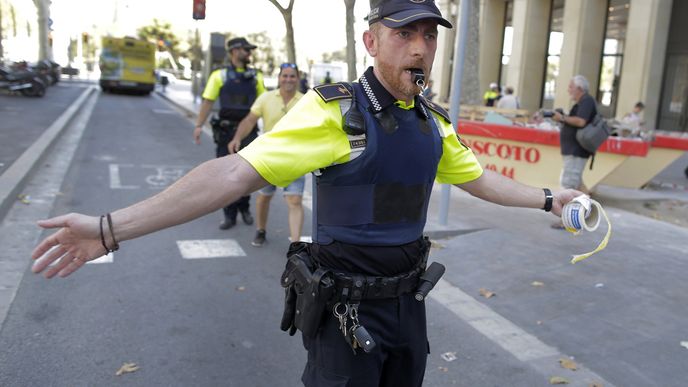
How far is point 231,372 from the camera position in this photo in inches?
144

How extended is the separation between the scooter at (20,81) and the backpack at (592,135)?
2214 cm

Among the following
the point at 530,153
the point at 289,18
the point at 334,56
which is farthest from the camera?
the point at 334,56

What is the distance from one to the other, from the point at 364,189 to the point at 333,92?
335 millimetres

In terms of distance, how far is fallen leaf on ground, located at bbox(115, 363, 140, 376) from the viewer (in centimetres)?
353

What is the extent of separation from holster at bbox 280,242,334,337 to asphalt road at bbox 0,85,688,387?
1568mm

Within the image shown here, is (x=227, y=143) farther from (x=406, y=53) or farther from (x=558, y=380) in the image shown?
(x=406, y=53)

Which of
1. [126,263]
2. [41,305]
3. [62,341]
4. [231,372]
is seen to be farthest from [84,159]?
[231,372]

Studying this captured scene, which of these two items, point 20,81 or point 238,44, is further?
point 20,81

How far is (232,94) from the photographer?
6.85m

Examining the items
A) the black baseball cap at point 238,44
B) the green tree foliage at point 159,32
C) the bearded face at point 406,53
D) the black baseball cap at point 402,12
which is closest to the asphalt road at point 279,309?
the black baseball cap at point 238,44

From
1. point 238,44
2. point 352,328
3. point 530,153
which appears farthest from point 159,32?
point 352,328

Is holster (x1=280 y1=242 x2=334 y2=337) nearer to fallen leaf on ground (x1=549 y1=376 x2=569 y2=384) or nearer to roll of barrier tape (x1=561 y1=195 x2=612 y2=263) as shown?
roll of barrier tape (x1=561 y1=195 x2=612 y2=263)

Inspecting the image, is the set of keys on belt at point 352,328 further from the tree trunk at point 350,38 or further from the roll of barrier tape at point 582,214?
the tree trunk at point 350,38

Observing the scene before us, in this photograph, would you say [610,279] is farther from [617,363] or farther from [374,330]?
[374,330]
